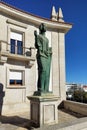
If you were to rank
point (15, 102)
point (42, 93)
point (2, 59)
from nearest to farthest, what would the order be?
point (42, 93) → point (2, 59) → point (15, 102)

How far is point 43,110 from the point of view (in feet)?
22.4

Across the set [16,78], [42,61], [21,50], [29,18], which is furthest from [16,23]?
[42,61]

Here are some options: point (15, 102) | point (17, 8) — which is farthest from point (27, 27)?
point (15, 102)

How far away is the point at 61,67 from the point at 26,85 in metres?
3.66

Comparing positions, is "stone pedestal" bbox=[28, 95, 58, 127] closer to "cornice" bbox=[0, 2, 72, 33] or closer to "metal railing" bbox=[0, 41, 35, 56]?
"metal railing" bbox=[0, 41, 35, 56]

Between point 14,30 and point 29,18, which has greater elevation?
point 29,18

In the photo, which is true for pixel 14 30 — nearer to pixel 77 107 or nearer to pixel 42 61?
pixel 42 61

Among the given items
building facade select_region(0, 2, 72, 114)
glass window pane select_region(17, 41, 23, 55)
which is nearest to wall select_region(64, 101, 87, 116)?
building facade select_region(0, 2, 72, 114)

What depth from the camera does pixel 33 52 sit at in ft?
43.8

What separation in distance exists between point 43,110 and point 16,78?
21.4 ft

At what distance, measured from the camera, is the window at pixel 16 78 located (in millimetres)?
12694

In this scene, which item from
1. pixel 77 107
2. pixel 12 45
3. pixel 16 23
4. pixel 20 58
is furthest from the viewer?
pixel 12 45

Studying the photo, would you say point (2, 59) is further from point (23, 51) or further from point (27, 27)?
point (27, 27)

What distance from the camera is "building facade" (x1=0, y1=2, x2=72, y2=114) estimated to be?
12.0 m
